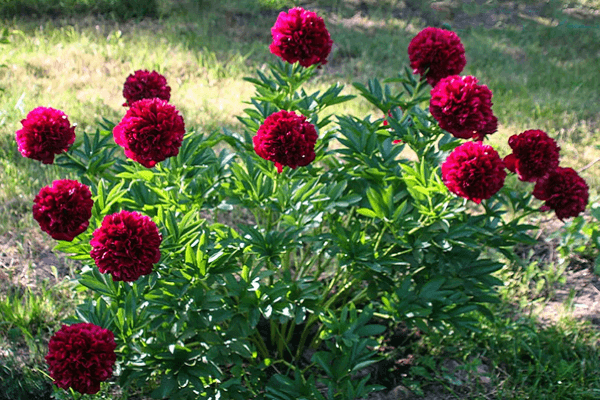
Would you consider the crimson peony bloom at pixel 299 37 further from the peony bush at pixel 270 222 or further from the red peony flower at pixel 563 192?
the red peony flower at pixel 563 192

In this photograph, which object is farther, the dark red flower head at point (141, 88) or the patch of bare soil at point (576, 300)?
the patch of bare soil at point (576, 300)

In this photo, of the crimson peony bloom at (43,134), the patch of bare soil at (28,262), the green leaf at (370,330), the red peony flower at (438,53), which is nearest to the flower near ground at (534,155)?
the red peony flower at (438,53)

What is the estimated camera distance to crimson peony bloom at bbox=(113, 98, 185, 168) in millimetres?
1645

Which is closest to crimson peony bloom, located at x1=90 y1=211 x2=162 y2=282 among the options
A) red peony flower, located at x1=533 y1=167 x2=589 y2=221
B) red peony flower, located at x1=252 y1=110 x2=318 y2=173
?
red peony flower, located at x1=252 y1=110 x2=318 y2=173

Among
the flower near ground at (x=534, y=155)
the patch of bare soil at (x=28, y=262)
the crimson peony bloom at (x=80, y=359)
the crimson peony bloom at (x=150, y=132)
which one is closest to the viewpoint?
the crimson peony bloom at (x=80, y=359)

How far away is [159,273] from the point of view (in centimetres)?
180

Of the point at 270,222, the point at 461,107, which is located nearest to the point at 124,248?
the point at 270,222

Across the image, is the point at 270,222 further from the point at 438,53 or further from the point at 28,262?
the point at 28,262

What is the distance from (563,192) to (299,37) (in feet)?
3.53

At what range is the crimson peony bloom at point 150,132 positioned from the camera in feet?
5.40

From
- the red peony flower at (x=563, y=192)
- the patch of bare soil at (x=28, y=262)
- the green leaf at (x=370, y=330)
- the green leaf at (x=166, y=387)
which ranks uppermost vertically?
the red peony flower at (x=563, y=192)

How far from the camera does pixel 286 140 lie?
67.0 inches

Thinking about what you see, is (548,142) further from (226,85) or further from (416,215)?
(226,85)

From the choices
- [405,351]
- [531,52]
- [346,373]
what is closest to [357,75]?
[531,52]
